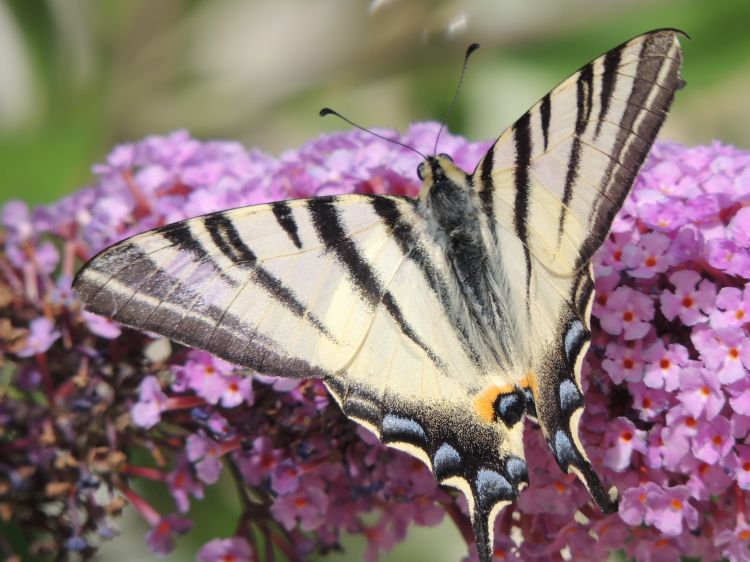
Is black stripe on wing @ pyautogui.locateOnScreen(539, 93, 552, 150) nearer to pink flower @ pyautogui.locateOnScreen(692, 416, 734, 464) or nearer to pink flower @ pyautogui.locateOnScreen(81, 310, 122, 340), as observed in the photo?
pink flower @ pyautogui.locateOnScreen(692, 416, 734, 464)

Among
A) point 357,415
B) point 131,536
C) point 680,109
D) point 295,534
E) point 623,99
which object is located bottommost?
point 131,536

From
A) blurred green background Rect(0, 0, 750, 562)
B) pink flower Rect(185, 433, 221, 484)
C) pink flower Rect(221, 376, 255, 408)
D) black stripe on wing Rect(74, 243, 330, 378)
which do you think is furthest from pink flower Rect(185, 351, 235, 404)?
blurred green background Rect(0, 0, 750, 562)

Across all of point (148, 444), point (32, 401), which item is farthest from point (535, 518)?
point (32, 401)

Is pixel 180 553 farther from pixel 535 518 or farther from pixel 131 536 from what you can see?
pixel 535 518

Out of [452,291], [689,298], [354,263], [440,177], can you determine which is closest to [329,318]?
[354,263]

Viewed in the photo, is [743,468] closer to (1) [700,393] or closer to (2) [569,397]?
(1) [700,393]

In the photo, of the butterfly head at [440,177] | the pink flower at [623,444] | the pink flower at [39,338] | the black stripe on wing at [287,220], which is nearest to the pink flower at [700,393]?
the pink flower at [623,444]
